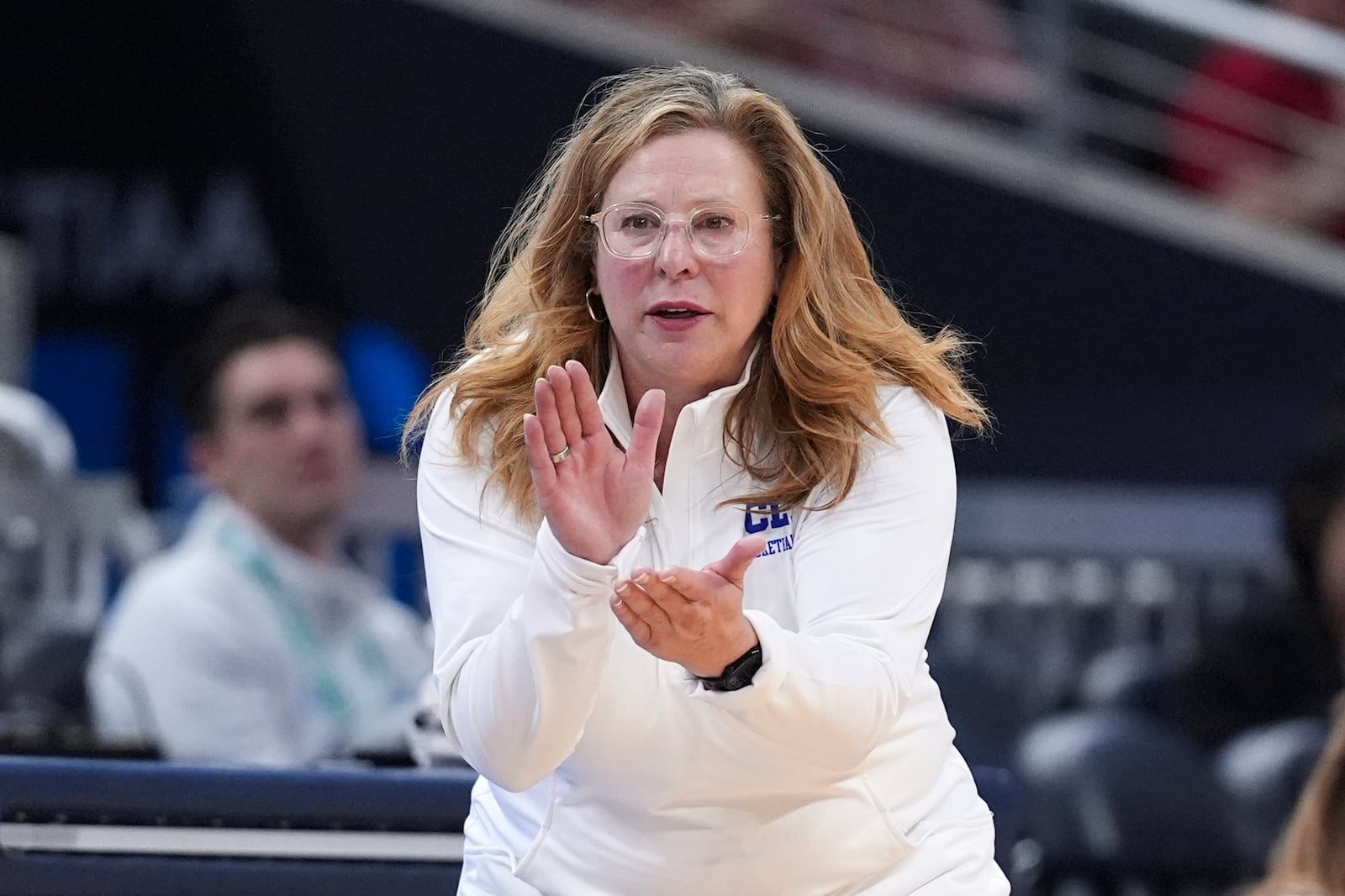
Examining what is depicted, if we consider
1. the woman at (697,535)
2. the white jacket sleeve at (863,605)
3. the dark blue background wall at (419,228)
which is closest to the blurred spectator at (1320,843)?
the woman at (697,535)

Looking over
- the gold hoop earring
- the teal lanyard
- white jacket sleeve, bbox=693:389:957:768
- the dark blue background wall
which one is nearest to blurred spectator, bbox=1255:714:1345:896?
white jacket sleeve, bbox=693:389:957:768

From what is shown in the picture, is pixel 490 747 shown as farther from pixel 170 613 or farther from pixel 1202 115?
pixel 1202 115

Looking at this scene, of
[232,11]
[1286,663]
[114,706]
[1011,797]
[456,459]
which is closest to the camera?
[456,459]

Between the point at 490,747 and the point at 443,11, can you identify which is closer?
the point at 490,747

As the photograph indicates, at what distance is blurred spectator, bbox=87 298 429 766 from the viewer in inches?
150

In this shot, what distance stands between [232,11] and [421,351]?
46.5 inches

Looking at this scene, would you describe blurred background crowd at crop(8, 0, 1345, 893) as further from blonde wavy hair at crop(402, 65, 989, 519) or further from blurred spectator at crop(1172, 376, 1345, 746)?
blonde wavy hair at crop(402, 65, 989, 519)

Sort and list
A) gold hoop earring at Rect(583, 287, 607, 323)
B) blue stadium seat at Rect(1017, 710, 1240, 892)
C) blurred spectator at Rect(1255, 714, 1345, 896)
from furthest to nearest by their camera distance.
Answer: blue stadium seat at Rect(1017, 710, 1240, 892), blurred spectator at Rect(1255, 714, 1345, 896), gold hoop earring at Rect(583, 287, 607, 323)

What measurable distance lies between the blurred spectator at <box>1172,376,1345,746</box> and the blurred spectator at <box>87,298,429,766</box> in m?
1.81

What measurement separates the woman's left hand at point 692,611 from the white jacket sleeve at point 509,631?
7 centimetres

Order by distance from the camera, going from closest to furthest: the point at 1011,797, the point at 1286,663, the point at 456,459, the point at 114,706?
1. the point at 456,459
2. the point at 1011,797
3. the point at 114,706
4. the point at 1286,663

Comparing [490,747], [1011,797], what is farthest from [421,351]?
[490,747]

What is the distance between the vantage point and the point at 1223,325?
5.62 metres

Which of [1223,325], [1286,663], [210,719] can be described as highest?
[1223,325]
